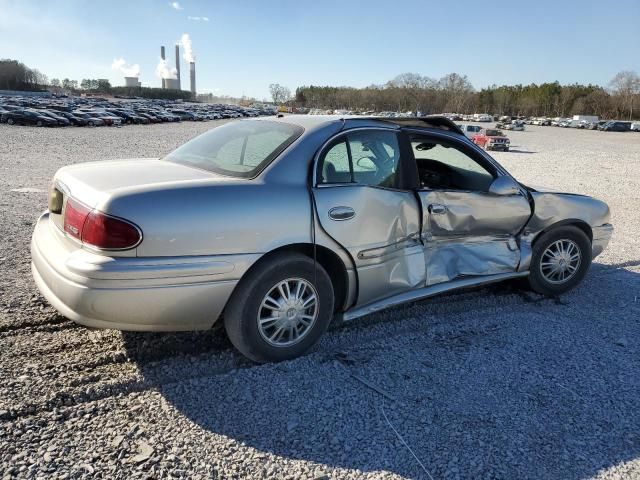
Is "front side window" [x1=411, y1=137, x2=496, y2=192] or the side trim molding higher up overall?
"front side window" [x1=411, y1=137, x2=496, y2=192]

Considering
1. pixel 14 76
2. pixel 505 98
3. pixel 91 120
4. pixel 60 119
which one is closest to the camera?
pixel 60 119

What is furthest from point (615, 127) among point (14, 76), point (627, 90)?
point (14, 76)

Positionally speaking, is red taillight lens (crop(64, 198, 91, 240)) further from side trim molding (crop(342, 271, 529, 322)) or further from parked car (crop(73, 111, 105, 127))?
parked car (crop(73, 111, 105, 127))

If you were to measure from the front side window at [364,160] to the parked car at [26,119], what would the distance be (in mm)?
41351

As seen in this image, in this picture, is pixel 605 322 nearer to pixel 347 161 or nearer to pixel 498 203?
pixel 498 203

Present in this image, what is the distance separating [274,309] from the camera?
320 cm

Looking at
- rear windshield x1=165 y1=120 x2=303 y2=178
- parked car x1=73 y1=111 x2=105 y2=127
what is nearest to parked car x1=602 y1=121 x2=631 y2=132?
parked car x1=73 y1=111 x2=105 y2=127

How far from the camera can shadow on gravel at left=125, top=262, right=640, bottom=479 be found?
255cm

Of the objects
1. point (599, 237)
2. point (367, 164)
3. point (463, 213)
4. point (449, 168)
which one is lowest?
point (599, 237)

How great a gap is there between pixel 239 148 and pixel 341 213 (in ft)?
2.97

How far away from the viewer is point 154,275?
2.74 meters

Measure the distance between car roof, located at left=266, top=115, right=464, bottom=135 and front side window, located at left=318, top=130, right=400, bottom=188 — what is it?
8 cm

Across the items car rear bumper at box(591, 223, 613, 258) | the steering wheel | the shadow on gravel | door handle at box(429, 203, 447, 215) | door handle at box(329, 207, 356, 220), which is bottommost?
the shadow on gravel

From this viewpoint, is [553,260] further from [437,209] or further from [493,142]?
[493,142]
